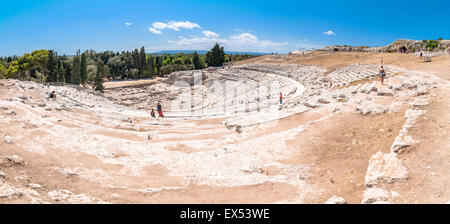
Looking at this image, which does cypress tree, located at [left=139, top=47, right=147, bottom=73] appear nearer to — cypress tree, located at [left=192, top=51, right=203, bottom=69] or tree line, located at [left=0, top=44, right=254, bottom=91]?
tree line, located at [left=0, top=44, right=254, bottom=91]

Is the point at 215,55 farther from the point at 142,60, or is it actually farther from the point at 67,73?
the point at 67,73

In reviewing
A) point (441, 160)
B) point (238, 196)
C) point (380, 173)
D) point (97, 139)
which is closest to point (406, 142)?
point (441, 160)

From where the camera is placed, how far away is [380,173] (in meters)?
7.36

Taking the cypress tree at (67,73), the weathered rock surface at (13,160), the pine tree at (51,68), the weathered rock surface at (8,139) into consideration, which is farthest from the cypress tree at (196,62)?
the weathered rock surface at (13,160)

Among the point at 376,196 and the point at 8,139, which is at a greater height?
the point at 8,139

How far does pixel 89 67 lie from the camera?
6031cm

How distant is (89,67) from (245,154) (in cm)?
6303

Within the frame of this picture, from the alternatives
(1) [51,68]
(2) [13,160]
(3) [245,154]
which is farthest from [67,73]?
(3) [245,154]

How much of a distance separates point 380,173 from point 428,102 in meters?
7.66

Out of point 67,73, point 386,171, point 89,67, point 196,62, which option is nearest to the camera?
point 386,171

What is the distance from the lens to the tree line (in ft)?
133

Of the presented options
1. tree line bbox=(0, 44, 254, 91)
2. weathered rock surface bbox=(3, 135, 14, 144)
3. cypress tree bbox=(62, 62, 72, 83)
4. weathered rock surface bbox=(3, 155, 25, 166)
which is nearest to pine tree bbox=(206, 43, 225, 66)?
tree line bbox=(0, 44, 254, 91)
